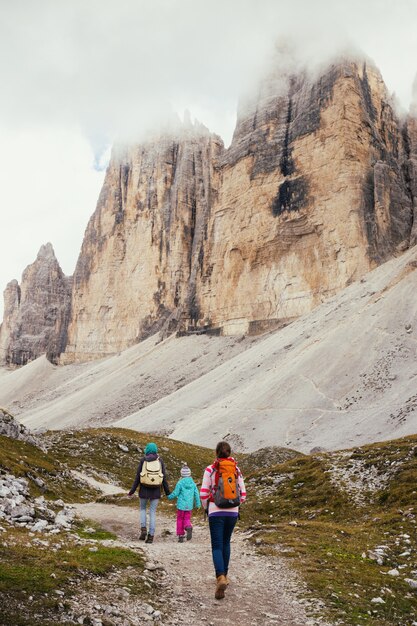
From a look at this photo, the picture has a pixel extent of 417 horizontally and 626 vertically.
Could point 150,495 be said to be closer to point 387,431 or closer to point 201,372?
point 387,431

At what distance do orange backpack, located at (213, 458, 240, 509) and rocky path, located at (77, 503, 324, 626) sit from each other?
1.42 m

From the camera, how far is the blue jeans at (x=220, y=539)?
8281mm

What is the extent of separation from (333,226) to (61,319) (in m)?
104

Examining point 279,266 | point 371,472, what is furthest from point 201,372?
point 371,472

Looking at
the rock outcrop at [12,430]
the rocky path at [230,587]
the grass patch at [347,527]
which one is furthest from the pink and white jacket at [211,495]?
the rock outcrop at [12,430]

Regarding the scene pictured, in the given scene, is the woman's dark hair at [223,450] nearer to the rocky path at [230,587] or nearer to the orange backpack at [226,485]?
the orange backpack at [226,485]

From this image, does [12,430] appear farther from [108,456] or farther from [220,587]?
[220,587]

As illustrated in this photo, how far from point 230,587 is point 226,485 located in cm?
179

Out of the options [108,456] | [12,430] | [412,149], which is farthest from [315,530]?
[412,149]

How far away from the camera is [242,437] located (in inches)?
1793

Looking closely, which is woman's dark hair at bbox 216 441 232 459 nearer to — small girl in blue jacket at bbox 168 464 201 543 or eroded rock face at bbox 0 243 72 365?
small girl in blue jacket at bbox 168 464 201 543

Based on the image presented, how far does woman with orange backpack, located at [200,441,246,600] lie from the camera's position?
8.41 meters

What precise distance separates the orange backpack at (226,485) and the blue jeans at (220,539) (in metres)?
0.25

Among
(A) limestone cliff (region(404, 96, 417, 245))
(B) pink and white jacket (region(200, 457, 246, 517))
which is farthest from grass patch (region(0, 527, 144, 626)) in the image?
(A) limestone cliff (region(404, 96, 417, 245))
